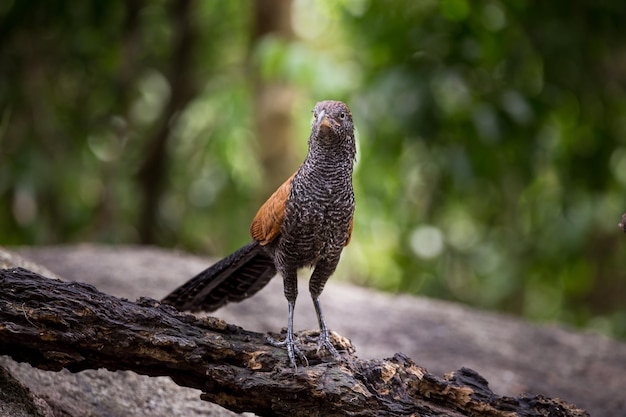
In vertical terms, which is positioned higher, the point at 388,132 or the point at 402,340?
the point at 388,132

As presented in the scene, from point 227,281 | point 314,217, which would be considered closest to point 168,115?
point 227,281

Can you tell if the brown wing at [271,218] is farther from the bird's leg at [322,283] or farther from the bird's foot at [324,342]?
the bird's foot at [324,342]

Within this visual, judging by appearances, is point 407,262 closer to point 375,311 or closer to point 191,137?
point 375,311

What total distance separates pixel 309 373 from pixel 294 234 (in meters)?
0.58

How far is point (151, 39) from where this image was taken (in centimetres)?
977

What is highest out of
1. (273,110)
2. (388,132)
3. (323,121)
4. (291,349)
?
(273,110)

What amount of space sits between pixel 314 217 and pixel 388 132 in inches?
157

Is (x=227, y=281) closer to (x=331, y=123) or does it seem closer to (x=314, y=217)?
(x=314, y=217)

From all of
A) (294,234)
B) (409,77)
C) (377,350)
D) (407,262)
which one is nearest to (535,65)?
(409,77)

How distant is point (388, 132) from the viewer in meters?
6.93

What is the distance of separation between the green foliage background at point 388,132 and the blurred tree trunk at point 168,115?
6 centimetres

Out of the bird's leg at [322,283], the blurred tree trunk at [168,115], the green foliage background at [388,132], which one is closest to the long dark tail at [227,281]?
the bird's leg at [322,283]

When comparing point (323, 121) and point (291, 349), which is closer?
point (323, 121)

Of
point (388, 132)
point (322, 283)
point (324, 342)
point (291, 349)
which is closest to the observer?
point (291, 349)
